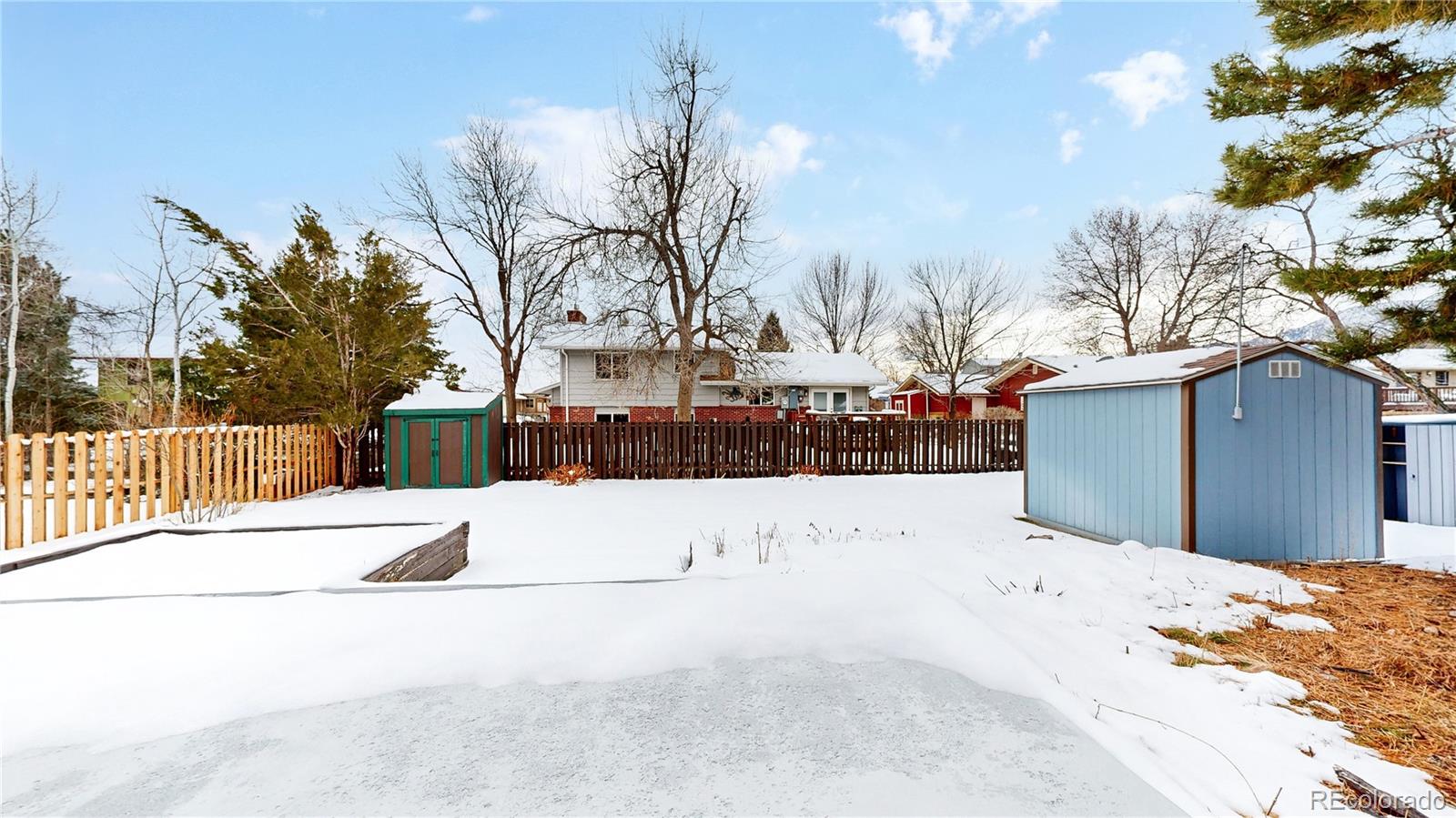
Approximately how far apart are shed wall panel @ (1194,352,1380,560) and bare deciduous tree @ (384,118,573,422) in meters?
15.6

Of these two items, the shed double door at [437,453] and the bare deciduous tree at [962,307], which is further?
the bare deciduous tree at [962,307]

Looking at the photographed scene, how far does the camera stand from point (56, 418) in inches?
629

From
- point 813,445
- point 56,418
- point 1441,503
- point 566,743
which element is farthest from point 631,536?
point 56,418

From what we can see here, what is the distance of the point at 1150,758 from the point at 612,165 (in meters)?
16.0

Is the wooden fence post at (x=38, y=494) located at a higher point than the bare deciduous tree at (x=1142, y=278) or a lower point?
lower

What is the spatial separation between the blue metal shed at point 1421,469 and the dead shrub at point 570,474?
11.7 m

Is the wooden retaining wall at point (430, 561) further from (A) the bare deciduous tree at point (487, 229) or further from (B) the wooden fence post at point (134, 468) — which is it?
(A) the bare deciduous tree at point (487, 229)

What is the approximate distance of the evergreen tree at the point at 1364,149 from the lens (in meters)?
3.79

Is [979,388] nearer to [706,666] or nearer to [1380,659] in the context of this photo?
[1380,659]

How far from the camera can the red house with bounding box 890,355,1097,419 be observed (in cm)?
3036

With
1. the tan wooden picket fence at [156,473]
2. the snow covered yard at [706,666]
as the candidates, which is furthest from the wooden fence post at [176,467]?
the snow covered yard at [706,666]

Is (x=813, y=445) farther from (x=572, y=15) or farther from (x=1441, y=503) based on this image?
(x=572, y=15)

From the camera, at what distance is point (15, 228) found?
14.2 metres

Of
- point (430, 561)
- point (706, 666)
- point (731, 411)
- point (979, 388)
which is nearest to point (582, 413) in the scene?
point (731, 411)
